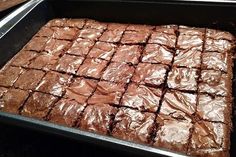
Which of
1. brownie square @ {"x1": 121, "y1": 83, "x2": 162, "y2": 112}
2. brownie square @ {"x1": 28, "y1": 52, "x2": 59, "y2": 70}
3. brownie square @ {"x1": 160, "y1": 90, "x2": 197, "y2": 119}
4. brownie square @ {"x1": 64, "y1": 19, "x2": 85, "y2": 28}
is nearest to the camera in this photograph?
brownie square @ {"x1": 160, "y1": 90, "x2": 197, "y2": 119}

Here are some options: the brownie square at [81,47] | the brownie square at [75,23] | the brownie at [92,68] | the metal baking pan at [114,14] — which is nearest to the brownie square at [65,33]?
the brownie square at [75,23]

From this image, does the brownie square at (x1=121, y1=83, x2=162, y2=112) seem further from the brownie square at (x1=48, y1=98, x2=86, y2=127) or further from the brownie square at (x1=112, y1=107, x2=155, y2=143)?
the brownie square at (x1=48, y1=98, x2=86, y2=127)

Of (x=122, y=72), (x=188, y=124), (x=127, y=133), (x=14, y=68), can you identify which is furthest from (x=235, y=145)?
(x=14, y=68)

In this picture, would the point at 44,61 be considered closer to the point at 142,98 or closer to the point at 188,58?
the point at 142,98

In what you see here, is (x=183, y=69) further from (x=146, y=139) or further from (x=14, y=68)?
(x=14, y=68)

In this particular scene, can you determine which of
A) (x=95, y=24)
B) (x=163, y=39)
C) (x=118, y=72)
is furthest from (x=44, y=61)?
(x=163, y=39)

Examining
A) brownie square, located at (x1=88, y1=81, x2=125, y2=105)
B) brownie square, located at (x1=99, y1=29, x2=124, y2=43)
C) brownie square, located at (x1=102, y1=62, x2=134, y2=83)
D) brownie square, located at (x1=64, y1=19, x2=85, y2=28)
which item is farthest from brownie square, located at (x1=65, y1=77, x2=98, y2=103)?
brownie square, located at (x1=64, y1=19, x2=85, y2=28)
